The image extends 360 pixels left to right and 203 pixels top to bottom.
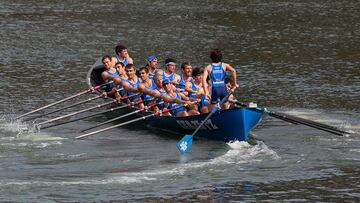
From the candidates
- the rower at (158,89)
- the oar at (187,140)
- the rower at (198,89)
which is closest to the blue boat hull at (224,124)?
the oar at (187,140)

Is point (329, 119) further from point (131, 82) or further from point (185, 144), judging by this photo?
point (185, 144)

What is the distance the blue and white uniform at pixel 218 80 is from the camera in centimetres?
2595

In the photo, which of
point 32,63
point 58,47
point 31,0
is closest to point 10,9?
point 31,0

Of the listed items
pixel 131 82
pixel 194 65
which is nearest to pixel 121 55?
pixel 131 82

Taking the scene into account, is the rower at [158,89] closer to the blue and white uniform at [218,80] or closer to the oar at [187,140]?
the blue and white uniform at [218,80]

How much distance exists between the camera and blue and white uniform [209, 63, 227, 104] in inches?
1022

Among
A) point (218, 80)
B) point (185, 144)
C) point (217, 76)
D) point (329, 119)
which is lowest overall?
point (185, 144)

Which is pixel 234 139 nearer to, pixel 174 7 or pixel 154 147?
pixel 154 147

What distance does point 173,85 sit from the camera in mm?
28250

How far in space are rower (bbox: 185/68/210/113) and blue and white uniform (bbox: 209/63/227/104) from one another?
82cm

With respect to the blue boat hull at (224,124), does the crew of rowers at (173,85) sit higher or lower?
higher

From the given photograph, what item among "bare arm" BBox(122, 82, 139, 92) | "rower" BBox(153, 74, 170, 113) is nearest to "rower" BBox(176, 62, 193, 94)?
"rower" BBox(153, 74, 170, 113)

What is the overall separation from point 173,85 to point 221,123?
335cm

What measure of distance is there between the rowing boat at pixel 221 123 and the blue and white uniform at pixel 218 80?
869 millimetres
